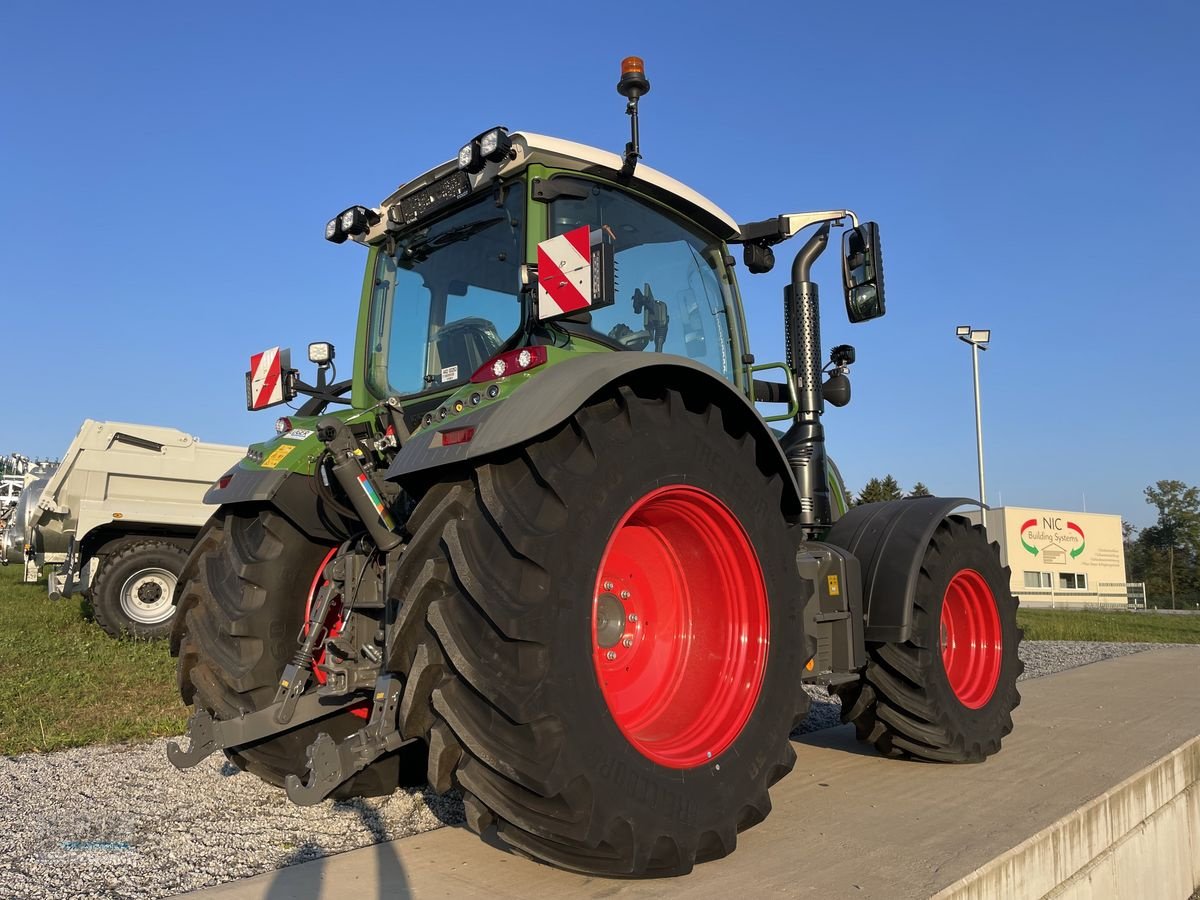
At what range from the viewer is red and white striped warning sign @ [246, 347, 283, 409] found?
4270 millimetres

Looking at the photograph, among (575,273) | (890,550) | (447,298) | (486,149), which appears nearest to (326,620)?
(447,298)

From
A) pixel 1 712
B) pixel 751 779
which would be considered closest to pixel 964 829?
pixel 751 779

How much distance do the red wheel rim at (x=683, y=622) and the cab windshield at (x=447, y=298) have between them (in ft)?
3.24

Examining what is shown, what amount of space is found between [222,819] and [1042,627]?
16127mm

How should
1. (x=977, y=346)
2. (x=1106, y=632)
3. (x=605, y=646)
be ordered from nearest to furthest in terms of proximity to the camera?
(x=605, y=646) < (x=1106, y=632) < (x=977, y=346)

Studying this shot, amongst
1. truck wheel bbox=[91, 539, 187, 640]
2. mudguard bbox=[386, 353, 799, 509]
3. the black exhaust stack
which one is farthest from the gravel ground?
truck wheel bbox=[91, 539, 187, 640]

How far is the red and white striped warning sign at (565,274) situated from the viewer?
286cm

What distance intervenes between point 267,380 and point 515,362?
76.0 inches

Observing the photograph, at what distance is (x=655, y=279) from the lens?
12.8 ft

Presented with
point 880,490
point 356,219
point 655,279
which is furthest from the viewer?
point 880,490

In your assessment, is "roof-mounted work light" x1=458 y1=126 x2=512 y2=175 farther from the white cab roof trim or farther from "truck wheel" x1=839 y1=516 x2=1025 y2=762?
"truck wheel" x1=839 y1=516 x2=1025 y2=762

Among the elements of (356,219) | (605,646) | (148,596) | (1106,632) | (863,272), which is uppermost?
(356,219)

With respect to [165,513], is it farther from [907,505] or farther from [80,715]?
[907,505]

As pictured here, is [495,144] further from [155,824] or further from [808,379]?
[155,824]
